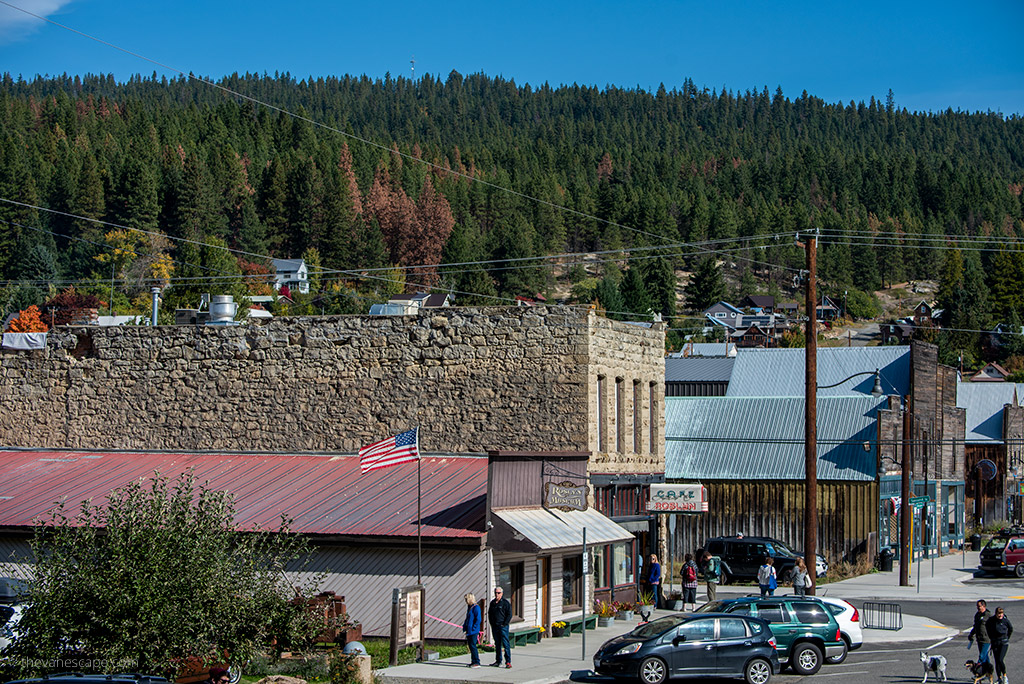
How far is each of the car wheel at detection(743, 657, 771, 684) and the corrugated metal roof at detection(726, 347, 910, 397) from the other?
34.5 m

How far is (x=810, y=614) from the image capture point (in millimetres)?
22828

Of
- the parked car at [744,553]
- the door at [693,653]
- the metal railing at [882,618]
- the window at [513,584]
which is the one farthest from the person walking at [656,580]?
the door at [693,653]

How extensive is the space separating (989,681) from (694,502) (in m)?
11.3

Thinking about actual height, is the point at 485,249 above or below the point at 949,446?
above

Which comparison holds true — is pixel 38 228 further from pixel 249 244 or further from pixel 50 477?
pixel 50 477

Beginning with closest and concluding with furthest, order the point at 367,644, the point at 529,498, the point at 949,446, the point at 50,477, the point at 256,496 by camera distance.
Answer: the point at 367,644, the point at 529,498, the point at 256,496, the point at 50,477, the point at 949,446

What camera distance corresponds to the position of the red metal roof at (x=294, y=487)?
81.3 ft

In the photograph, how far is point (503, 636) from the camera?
70.0ft

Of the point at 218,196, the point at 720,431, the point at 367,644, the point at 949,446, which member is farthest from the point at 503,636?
the point at 218,196

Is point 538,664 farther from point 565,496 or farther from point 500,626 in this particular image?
point 565,496

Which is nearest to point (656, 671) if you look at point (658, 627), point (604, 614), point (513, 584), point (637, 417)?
point (658, 627)

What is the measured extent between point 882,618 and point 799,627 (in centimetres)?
682

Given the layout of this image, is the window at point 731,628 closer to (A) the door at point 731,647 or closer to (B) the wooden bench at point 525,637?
(A) the door at point 731,647

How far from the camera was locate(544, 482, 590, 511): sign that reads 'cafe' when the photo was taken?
1016 inches
